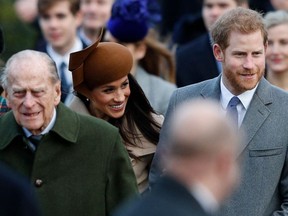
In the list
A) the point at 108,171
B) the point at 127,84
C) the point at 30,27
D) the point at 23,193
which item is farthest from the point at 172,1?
the point at 23,193

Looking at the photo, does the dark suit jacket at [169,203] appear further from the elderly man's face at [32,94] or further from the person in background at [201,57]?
the person in background at [201,57]

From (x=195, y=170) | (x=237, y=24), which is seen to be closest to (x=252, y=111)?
(x=237, y=24)

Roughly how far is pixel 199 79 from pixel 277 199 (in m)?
3.13

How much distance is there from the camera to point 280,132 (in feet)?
23.9

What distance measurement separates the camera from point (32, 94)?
744 centimetres

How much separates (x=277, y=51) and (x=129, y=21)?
4.29 ft

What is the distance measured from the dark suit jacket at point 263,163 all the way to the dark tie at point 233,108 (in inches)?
2.5

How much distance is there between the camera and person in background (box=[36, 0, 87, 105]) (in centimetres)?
1120

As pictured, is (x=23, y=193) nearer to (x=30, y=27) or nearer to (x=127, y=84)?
(x=127, y=84)

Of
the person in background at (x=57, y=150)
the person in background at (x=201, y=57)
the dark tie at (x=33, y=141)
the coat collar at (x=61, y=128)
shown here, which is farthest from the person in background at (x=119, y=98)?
the person in background at (x=201, y=57)

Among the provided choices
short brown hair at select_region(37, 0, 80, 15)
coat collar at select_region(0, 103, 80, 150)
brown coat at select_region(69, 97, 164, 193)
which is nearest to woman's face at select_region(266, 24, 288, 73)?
brown coat at select_region(69, 97, 164, 193)

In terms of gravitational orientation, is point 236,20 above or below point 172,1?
above

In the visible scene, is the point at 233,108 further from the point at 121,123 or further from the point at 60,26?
the point at 60,26

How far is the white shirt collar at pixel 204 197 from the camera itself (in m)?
4.78
